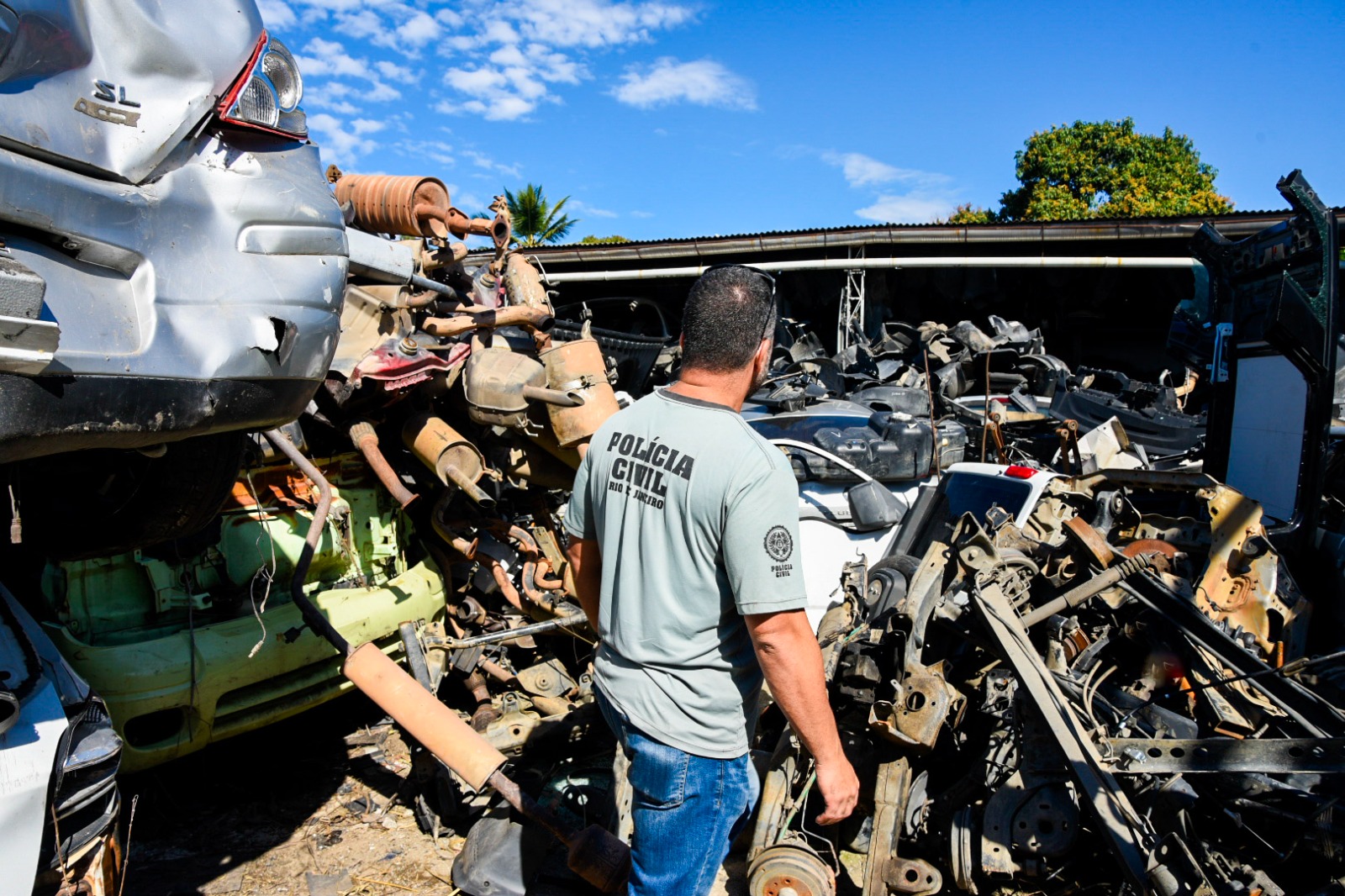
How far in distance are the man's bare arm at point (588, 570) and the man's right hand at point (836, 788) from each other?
72 centimetres

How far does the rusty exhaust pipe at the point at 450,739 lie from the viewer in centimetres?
280

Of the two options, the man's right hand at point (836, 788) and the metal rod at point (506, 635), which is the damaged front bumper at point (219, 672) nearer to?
the metal rod at point (506, 635)

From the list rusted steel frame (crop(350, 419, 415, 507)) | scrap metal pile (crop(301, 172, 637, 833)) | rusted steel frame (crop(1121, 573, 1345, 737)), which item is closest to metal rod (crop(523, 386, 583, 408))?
scrap metal pile (crop(301, 172, 637, 833))

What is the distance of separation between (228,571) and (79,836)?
6.67ft

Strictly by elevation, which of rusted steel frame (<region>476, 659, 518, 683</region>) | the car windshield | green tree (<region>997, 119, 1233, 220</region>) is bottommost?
rusted steel frame (<region>476, 659, 518, 683</region>)

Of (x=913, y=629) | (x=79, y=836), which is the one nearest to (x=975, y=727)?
(x=913, y=629)

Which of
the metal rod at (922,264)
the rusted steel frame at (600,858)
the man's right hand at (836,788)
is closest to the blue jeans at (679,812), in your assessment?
the man's right hand at (836,788)

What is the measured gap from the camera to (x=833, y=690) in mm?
3463

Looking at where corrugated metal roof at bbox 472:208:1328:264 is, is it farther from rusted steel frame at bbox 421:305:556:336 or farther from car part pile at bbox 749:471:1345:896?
car part pile at bbox 749:471:1345:896

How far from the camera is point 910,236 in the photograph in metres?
12.4

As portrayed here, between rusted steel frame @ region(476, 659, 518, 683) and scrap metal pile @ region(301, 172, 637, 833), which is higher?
scrap metal pile @ region(301, 172, 637, 833)

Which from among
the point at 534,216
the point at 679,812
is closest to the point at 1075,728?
the point at 679,812

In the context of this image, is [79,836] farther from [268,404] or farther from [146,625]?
[146,625]

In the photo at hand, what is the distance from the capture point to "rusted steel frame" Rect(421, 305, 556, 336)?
174 inches
